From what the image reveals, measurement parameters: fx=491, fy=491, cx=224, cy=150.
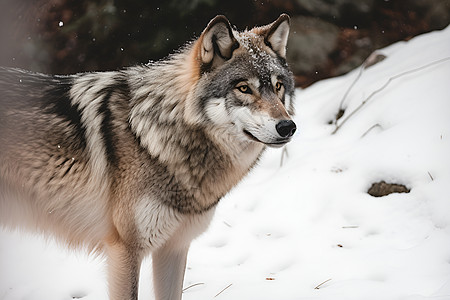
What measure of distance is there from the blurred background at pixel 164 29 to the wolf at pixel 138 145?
3.49 m

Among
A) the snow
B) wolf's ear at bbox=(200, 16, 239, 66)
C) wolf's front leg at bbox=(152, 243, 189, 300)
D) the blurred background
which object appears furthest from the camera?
the blurred background

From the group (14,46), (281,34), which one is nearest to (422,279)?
(281,34)

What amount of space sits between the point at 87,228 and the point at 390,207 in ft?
7.98

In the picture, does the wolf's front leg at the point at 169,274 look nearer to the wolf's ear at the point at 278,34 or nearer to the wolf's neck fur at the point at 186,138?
the wolf's neck fur at the point at 186,138

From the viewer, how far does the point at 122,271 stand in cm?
289

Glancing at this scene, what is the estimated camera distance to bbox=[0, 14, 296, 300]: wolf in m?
2.87

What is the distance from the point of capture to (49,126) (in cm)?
298

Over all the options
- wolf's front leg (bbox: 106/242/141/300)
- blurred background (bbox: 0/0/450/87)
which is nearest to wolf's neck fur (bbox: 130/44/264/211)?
wolf's front leg (bbox: 106/242/141/300)

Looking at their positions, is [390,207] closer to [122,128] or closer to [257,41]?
[257,41]

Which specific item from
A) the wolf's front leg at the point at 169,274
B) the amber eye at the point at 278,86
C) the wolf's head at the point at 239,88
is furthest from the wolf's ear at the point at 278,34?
the wolf's front leg at the point at 169,274

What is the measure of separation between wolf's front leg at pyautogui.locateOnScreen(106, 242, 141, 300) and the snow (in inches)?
8.5

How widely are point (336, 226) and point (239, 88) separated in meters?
1.82

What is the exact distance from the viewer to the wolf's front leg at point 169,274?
3.32 metres

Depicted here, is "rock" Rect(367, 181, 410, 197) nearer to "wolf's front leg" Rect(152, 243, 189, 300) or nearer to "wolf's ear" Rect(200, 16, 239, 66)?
"wolf's front leg" Rect(152, 243, 189, 300)
